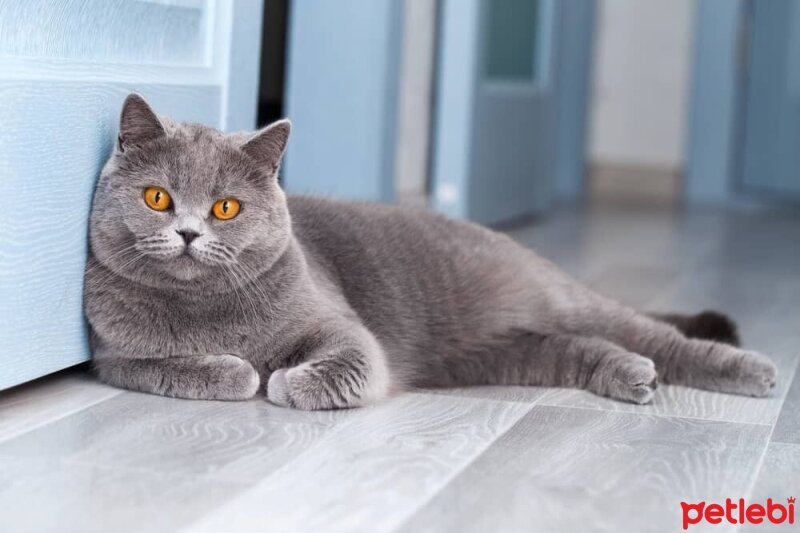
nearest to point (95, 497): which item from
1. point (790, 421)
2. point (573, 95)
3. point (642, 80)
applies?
point (790, 421)

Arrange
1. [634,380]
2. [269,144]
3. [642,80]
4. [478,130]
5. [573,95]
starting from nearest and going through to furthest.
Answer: [269,144], [634,380], [478,130], [573,95], [642,80]

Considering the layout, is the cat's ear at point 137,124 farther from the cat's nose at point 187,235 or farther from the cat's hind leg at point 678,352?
the cat's hind leg at point 678,352

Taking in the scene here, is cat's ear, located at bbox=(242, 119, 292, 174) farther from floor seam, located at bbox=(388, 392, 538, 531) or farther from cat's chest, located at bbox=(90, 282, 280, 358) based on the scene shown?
floor seam, located at bbox=(388, 392, 538, 531)

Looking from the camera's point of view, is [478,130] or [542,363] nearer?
[542,363]

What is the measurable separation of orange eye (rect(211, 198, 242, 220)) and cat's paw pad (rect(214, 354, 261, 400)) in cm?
20

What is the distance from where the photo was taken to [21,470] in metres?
1.29

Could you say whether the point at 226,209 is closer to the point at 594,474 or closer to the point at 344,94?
the point at 594,474

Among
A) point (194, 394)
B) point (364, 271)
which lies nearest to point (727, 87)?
point (364, 271)

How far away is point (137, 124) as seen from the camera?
61.4 inches

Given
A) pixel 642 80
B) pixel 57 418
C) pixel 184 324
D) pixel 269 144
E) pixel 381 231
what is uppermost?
pixel 642 80

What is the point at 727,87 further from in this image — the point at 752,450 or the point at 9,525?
the point at 9,525

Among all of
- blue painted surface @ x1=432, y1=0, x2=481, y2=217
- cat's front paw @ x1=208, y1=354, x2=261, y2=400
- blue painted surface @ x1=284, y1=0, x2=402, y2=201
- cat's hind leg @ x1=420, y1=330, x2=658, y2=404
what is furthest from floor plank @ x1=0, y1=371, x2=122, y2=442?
blue painted surface @ x1=432, y1=0, x2=481, y2=217

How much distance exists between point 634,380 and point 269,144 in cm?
63

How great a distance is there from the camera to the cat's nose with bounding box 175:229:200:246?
151 centimetres
